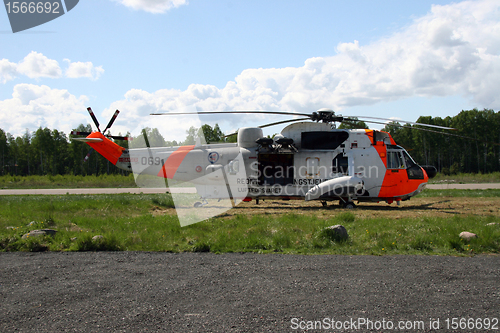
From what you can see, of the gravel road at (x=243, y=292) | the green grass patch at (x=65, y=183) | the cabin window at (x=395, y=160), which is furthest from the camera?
the green grass patch at (x=65, y=183)

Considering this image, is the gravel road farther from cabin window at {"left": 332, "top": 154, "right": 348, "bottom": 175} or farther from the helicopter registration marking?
cabin window at {"left": 332, "top": 154, "right": 348, "bottom": 175}

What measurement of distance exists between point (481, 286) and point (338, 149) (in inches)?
434

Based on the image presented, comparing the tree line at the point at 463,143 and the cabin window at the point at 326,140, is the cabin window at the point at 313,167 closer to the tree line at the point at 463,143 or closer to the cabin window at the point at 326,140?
the cabin window at the point at 326,140

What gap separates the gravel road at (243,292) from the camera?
3902mm

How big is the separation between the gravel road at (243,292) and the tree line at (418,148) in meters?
Result: 44.8

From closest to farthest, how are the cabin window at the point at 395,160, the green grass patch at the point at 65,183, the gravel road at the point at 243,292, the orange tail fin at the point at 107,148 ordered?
the gravel road at the point at 243,292
the cabin window at the point at 395,160
the orange tail fin at the point at 107,148
the green grass patch at the point at 65,183

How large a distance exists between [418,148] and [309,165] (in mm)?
59230

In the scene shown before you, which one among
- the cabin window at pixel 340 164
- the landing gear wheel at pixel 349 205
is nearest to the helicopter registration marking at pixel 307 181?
the cabin window at pixel 340 164

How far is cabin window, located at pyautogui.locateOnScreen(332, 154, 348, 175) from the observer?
1544cm

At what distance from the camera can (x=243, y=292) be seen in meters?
4.83

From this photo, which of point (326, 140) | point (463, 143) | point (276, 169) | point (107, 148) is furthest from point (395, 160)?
point (463, 143)

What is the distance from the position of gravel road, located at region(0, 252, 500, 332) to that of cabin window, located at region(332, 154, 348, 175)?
9021 millimetres

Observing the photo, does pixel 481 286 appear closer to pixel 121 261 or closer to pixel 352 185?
pixel 121 261

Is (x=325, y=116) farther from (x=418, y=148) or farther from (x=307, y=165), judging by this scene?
(x=418, y=148)
